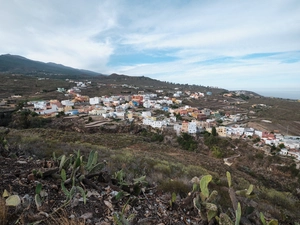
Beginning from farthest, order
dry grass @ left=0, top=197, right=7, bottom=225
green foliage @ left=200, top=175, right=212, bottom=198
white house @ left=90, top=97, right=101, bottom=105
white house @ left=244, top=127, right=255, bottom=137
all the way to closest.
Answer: white house @ left=90, top=97, right=101, bottom=105 → white house @ left=244, top=127, right=255, bottom=137 → green foliage @ left=200, top=175, right=212, bottom=198 → dry grass @ left=0, top=197, right=7, bottom=225

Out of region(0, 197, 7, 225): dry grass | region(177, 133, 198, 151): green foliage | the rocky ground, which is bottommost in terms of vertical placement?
region(177, 133, 198, 151): green foliage

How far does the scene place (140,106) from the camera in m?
54.5

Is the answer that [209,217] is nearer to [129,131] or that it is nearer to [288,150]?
[129,131]

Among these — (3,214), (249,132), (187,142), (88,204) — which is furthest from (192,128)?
(3,214)

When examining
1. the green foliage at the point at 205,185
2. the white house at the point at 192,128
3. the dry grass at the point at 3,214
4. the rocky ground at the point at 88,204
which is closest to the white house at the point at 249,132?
the white house at the point at 192,128

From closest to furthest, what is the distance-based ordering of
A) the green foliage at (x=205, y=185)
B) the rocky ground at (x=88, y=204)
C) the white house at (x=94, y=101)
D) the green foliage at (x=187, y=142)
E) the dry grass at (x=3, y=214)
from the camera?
the dry grass at (x=3, y=214)
the rocky ground at (x=88, y=204)
the green foliage at (x=205, y=185)
the green foliage at (x=187, y=142)
the white house at (x=94, y=101)

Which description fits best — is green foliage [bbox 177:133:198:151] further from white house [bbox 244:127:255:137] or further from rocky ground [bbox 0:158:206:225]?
rocky ground [bbox 0:158:206:225]

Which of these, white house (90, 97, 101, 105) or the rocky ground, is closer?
the rocky ground

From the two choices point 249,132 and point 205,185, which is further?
point 249,132

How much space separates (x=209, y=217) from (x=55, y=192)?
72.7 inches

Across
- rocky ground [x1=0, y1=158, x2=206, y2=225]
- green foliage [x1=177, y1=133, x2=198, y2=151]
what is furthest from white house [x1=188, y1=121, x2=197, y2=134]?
rocky ground [x1=0, y1=158, x2=206, y2=225]

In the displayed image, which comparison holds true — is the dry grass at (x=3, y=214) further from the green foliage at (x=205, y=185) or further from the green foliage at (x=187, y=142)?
the green foliage at (x=187, y=142)

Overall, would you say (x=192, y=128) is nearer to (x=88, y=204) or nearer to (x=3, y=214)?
(x=88, y=204)

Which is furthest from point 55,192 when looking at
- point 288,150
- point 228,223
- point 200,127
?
point 200,127
